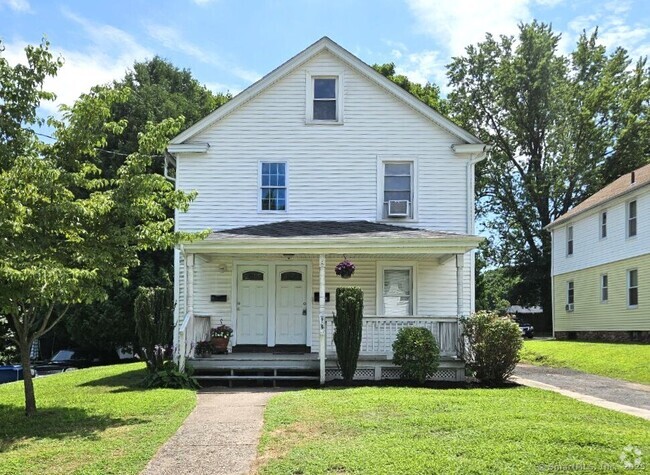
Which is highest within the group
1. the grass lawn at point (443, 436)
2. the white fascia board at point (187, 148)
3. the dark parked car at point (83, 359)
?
the white fascia board at point (187, 148)

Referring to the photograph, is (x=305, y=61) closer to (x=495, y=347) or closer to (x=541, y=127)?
(x=495, y=347)

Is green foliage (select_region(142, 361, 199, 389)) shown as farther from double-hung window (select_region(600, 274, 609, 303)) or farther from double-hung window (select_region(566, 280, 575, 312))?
double-hung window (select_region(566, 280, 575, 312))

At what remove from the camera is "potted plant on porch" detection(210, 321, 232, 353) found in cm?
1398

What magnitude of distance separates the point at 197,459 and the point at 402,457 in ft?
7.01

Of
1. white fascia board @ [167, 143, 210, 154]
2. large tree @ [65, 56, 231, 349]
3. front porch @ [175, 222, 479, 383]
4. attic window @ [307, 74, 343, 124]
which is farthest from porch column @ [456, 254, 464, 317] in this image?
A: large tree @ [65, 56, 231, 349]

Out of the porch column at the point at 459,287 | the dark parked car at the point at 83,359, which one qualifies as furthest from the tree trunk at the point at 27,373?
the dark parked car at the point at 83,359

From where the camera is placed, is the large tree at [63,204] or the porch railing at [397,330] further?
the porch railing at [397,330]

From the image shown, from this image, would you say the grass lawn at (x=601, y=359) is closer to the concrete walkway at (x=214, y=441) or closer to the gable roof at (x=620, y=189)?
the gable roof at (x=620, y=189)

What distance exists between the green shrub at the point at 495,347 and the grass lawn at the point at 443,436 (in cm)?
248

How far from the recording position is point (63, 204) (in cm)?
841

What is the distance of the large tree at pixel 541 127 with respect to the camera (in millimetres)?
38750

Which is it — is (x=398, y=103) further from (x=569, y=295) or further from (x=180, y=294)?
(x=569, y=295)

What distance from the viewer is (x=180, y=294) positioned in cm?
1561

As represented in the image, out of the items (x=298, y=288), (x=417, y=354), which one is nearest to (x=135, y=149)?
(x=298, y=288)
